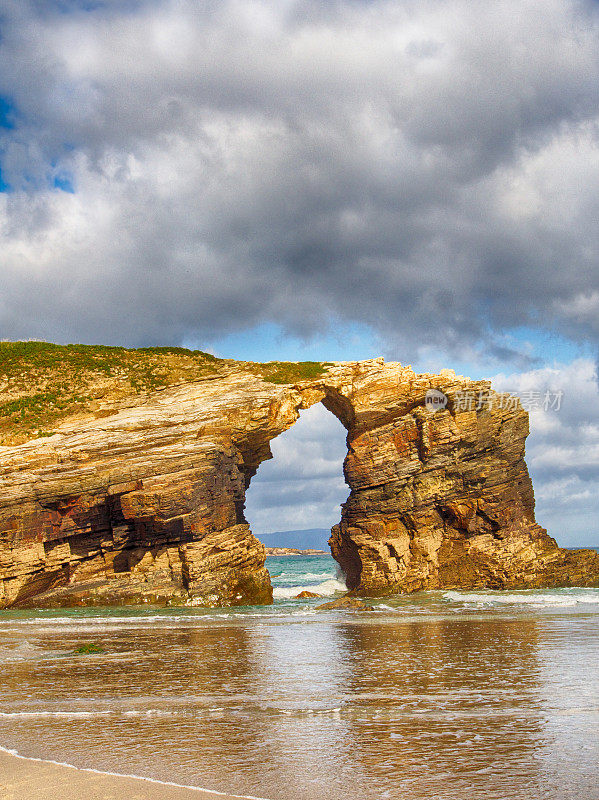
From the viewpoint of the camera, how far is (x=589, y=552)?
42250 mm

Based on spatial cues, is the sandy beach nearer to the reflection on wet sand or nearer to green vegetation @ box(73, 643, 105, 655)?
the reflection on wet sand

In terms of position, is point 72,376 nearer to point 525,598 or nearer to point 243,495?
point 243,495

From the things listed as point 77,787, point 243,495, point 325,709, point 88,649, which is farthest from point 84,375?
point 77,787

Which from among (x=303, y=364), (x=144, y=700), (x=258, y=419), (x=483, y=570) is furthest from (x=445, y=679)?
(x=303, y=364)

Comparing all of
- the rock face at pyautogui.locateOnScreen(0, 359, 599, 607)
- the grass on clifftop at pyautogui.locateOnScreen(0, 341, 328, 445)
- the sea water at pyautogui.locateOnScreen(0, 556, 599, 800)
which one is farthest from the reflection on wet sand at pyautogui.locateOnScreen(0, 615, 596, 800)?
the grass on clifftop at pyautogui.locateOnScreen(0, 341, 328, 445)

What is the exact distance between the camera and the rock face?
34250 mm

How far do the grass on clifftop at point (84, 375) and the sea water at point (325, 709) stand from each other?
65.5 feet

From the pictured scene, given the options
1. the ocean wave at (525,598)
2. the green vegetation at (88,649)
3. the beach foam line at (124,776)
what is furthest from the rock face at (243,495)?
the beach foam line at (124,776)

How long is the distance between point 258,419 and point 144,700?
93.3 ft

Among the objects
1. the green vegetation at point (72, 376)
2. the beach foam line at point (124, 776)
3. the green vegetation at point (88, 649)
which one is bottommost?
the green vegetation at point (88, 649)

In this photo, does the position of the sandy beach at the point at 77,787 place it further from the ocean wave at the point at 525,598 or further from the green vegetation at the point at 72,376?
the green vegetation at the point at 72,376

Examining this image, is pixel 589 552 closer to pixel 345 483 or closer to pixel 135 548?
pixel 345 483

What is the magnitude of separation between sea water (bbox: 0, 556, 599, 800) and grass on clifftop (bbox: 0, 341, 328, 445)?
65.5 feet

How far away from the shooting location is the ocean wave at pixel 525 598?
3111 cm
